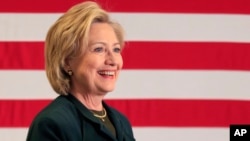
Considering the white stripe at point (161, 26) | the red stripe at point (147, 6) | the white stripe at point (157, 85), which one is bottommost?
the white stripe at point (157, 85)

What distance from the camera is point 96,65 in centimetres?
119

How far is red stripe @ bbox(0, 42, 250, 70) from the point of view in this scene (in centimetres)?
202

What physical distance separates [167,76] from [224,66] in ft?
0.74

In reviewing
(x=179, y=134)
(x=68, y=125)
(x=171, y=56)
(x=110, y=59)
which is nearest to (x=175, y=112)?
(x=179, y=134)

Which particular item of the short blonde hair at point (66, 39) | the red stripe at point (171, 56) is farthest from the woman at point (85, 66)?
the red stripe at point (171, 56)

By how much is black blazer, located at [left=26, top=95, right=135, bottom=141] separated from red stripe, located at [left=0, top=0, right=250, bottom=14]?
2.91 ft

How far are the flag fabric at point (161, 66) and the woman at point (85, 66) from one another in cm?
79

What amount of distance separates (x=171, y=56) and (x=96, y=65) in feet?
2.90

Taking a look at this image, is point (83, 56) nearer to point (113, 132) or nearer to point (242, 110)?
point (113, 132)

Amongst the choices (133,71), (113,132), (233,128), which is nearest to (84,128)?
(113,132)

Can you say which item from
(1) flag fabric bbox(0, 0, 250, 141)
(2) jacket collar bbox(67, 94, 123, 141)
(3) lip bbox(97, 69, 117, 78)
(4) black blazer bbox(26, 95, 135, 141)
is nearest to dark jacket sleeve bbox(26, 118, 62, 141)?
(4) black blazer bbox(26, 95, 135, 141)

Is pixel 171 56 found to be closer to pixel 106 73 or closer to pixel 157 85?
pixel 157 85

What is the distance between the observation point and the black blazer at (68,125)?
103 cm

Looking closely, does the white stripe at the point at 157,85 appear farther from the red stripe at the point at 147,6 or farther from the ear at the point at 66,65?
the ear at the point at 66,65
